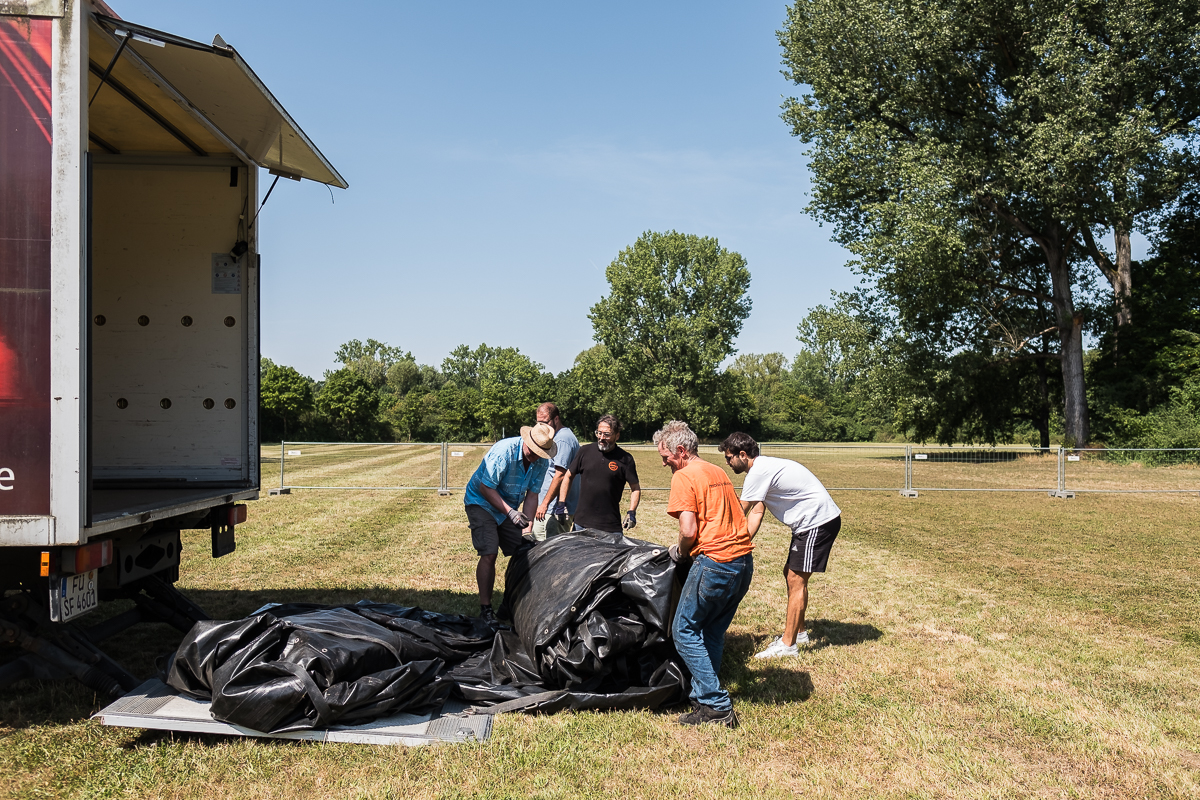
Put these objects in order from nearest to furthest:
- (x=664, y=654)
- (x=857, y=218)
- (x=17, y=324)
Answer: (x=17, y=324) → (x=664, y=654) → (x=857, y=218)

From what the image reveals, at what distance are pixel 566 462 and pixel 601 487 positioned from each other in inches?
26.2

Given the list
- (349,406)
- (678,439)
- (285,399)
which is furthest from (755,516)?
(349,406)

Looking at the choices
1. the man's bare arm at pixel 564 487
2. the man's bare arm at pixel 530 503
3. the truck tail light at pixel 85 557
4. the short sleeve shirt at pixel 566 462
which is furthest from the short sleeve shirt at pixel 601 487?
the truck tail light at pixel 85 557

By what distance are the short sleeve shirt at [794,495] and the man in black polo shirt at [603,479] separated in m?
1.29

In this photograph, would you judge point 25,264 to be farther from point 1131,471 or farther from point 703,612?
point 1131,471

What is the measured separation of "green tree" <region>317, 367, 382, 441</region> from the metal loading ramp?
6577 centimetres

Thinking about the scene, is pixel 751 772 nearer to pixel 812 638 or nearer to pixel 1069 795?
pixel 1069 795

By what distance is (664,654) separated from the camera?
475 centimetres

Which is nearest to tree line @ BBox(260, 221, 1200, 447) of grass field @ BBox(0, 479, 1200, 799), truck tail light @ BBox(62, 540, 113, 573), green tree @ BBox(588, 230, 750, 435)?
green tree @ BBox(588, 230, 750, 435)

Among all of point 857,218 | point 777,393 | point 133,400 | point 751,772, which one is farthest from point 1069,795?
point 777,393

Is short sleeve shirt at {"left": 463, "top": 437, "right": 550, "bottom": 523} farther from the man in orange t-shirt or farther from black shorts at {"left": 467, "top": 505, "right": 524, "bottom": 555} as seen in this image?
the man in orange t-shirt

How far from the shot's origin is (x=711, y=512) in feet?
14.9

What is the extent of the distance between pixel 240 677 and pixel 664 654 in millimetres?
2272

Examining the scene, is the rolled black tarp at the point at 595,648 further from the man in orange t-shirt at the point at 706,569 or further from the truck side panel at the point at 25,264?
the truck side panel at the point at 25,264
